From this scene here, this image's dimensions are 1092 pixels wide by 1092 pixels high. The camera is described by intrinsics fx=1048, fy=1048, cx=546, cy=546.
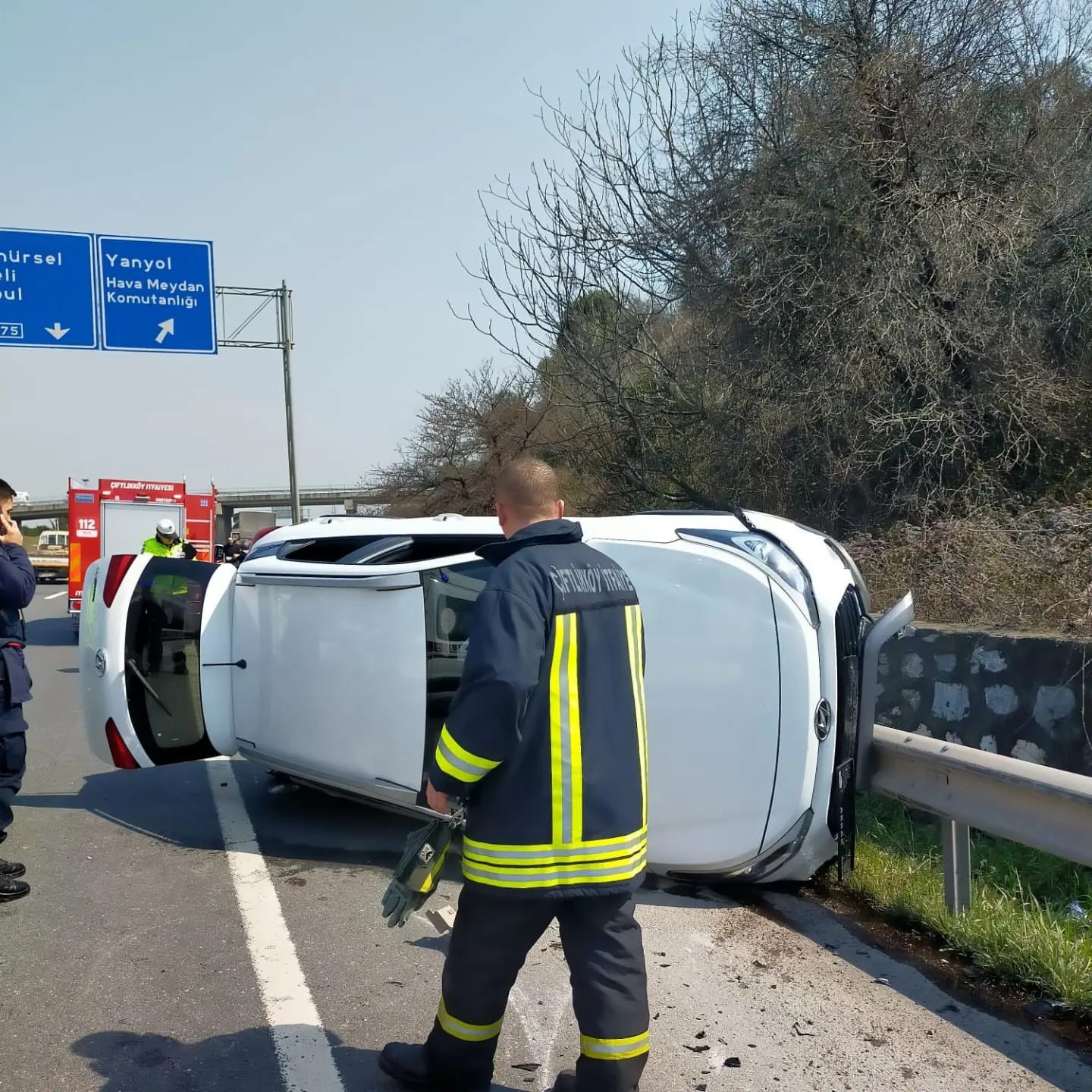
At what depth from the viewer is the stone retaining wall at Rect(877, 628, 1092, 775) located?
5172mm

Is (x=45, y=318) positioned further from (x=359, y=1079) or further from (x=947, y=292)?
(x=359, y=1079)

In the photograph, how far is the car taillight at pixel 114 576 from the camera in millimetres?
5969

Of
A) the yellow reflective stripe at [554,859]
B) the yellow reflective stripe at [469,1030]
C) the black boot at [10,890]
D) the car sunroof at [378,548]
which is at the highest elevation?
the car sunroof at [378,548]

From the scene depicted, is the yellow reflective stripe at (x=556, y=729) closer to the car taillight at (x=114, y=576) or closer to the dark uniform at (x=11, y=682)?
the dark uniform at (x=11, y=682)

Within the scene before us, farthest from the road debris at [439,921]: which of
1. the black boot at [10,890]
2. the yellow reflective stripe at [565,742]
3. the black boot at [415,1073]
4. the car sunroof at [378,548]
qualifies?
the black boot at [10,890]

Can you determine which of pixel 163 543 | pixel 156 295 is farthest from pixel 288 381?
pixel 163 543

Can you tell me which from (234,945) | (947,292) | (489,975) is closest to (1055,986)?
(489,975)

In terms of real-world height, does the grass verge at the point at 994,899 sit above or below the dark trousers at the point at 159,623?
below

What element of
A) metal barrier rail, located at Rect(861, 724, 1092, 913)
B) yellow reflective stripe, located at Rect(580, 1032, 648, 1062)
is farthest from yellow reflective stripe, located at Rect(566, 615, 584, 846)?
metal barrier rail, located at Rect(861, 724, 1092, 913)

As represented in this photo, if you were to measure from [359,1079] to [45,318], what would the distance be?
17.4 meters

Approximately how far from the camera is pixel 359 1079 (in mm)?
3209

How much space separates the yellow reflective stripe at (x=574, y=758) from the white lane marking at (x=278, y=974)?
3.96ft

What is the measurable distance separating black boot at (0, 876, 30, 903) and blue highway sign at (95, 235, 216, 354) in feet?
49.0

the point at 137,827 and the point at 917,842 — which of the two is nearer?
the point at 917,842
